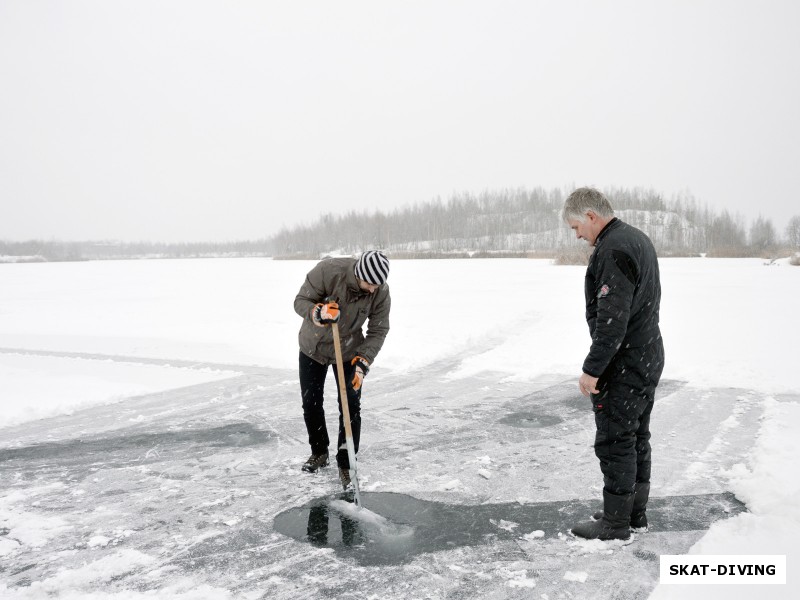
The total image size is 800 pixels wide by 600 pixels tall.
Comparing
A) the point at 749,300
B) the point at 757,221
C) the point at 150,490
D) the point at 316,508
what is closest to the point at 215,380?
the point at 150,490

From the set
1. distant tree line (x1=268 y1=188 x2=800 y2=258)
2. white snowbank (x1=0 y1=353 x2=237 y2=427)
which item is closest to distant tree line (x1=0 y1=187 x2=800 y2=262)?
distant tree line (x1=268 y1=188 x2=800 y2=258)

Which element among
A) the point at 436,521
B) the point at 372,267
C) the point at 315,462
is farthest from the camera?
the point at 315,462

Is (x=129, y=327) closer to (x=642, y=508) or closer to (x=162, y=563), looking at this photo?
(x=162, y=563)

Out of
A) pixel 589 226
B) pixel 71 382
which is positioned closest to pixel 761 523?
pixel 589 226

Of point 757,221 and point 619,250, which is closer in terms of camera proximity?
point 619,250

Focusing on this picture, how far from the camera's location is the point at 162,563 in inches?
120

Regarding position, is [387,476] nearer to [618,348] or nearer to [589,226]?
[618,348]

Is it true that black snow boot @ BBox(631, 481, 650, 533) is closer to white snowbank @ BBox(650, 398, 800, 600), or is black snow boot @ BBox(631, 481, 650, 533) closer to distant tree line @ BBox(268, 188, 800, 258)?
white snowbank @ BBox(650, 398, 800, 600)

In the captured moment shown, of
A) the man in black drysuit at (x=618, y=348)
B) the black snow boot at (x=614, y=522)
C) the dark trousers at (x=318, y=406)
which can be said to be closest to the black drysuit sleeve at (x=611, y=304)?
the man in black drysuit at (x=618, y=348)

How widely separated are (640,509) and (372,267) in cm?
235

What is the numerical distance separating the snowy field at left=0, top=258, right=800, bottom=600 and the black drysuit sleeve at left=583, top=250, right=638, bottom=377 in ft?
3.72

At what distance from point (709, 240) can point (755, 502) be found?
95.8 m

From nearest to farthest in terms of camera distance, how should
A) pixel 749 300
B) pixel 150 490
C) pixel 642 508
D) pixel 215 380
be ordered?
pixel 642 508
pixel 150 490
pixel 215 380
pixel 749 300

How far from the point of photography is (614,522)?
3254mm
